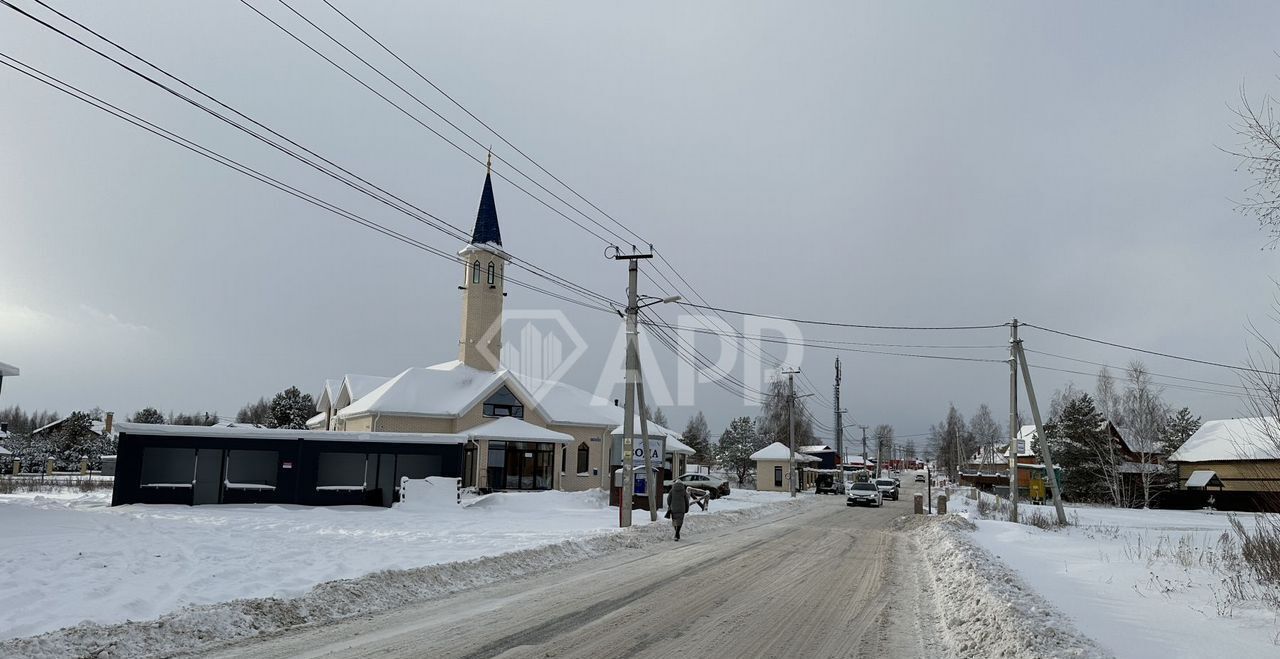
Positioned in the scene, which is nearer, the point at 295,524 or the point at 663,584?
the point at 663,584

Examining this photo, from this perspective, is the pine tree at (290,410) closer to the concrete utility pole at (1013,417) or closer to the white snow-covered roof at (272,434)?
the white snow-covered roof at (272,434)

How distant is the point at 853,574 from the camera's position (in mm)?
14594

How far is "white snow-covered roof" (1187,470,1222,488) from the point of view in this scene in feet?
167

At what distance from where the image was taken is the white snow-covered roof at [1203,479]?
50.8 metres

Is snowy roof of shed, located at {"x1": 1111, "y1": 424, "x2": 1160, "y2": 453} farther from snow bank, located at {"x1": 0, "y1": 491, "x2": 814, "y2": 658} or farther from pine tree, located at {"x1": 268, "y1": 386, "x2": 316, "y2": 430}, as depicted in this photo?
pine tree, located at {"x1": 268, "y1": 386, "x2": 316, "y2": 430}

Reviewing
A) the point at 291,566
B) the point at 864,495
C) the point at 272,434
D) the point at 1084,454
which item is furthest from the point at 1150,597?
the point at 1084,454

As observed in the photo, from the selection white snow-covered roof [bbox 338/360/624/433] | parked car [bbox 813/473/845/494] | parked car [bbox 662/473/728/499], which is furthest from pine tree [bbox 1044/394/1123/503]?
white snow-covered roof [bbox 338/360/624/433]

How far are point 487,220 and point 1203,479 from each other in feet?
173

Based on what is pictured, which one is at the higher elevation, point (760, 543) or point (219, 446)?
point (219, 446)

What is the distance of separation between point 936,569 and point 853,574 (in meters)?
1.86

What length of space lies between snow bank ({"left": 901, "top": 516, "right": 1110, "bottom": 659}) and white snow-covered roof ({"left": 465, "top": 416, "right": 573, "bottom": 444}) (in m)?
26.4

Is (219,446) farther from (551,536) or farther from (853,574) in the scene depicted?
(853,574)

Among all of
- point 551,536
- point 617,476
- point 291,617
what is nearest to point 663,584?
point 291,617

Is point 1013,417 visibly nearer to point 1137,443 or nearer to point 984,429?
point 1137,443
